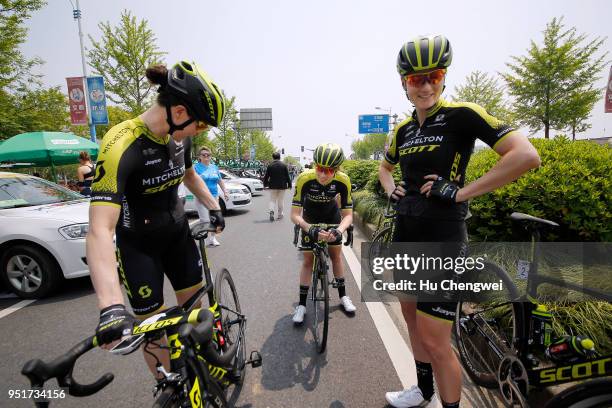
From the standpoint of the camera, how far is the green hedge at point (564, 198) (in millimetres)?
3236

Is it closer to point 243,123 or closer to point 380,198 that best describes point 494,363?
point 380,198

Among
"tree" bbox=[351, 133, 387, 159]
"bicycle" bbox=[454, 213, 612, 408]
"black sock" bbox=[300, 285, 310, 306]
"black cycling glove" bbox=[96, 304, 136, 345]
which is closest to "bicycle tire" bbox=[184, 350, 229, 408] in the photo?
"black cycling glove" bbox=[96, 304, 136, 345]

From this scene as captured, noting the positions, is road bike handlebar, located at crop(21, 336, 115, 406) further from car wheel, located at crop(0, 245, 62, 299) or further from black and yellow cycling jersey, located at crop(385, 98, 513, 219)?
car wheel, located at crop(0, 245, 62, 299)

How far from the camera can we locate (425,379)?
2332mm

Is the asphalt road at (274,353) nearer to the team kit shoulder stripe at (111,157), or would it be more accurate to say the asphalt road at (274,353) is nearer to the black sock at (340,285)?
the black sock at (340,285)

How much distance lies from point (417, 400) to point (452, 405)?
0.40 meters

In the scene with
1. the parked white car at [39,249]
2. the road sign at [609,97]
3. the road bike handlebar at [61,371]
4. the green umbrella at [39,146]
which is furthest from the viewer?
the green umbrella at [39,146]

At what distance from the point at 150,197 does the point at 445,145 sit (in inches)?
76.7

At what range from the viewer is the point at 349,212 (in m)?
3.80

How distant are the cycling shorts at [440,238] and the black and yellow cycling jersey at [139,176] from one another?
1686mm

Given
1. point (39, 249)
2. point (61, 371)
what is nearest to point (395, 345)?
point (61, 371)

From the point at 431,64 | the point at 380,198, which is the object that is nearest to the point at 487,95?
the point at 380,198

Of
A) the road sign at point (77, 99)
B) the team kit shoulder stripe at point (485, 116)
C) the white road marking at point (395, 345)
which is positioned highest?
the road sign at point (77, 99)

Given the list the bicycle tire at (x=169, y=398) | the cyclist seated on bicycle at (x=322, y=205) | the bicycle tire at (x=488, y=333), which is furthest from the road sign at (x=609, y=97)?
the bicycle tire at (x=169, y=398)
